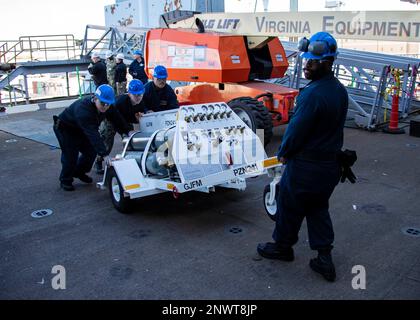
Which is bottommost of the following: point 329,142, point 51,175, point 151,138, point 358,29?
point 51,175

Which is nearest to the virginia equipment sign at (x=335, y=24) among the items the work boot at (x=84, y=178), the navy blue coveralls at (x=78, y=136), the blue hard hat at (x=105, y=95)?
the blue hard hat at (x=105, y=95)

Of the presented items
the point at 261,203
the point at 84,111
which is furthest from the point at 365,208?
the point at 84,111

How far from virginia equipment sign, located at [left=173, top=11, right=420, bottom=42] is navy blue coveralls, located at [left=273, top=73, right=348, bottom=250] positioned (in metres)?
1.48

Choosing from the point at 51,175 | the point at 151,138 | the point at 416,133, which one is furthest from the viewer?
the point at 416,133

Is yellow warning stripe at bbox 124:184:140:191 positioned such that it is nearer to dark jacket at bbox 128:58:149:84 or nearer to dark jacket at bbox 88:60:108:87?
dark jacket at bbox 88:60:108:87

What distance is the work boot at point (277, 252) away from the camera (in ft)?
14.5

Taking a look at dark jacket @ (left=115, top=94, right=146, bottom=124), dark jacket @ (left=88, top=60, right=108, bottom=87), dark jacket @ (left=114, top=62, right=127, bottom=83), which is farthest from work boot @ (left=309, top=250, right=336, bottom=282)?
dark jacket @ (left=114, top=62, right=127, bottom=83)

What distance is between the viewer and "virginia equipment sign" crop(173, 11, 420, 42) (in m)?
4.82

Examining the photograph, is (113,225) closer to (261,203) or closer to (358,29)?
(261,203)

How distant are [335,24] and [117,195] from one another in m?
3.37

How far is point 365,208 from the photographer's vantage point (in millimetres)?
5875

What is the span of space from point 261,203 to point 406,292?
97.2 inches

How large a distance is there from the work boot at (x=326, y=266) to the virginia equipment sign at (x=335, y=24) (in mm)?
2368
